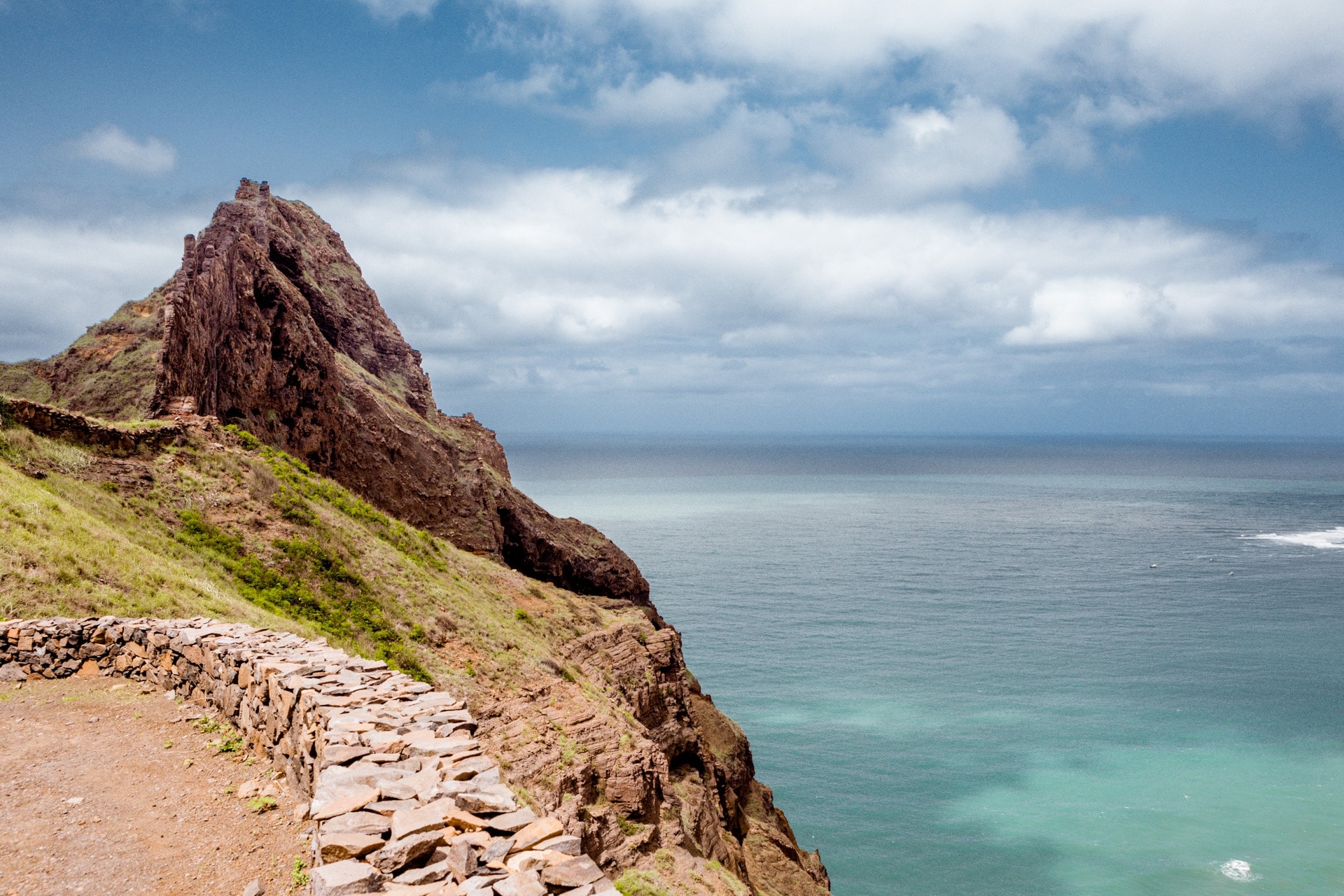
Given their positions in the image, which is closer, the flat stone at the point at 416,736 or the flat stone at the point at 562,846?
the flat stone at the point at 562,846

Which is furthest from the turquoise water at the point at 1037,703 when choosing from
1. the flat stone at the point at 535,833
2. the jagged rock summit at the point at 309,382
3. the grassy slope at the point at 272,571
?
the flat stone at the point at 535,833

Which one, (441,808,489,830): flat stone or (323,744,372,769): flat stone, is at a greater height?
(323,744,372,769): flat stone

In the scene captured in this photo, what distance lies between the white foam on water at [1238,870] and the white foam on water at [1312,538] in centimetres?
10972

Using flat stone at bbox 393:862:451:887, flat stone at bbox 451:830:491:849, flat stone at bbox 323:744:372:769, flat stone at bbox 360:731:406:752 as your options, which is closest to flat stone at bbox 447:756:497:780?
flat stone at bbox 360:731:406:752

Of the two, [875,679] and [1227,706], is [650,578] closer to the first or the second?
[875,679]

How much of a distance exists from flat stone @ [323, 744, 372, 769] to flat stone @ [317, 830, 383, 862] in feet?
6.04

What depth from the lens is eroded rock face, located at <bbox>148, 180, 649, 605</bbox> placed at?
3753 cm

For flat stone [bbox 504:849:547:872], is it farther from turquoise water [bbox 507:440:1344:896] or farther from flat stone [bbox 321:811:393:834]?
turquoise water [bbox 507:440:1344:896]

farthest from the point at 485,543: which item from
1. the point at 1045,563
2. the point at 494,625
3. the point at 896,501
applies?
the point at 896,501

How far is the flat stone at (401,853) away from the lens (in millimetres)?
7289

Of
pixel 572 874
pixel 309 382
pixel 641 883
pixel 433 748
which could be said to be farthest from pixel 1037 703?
pixel 572 874

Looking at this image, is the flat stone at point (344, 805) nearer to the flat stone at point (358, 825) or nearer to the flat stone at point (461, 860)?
the flat stone at point (358, 825)

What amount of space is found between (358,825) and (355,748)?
187 cm

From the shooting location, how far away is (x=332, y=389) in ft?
141
